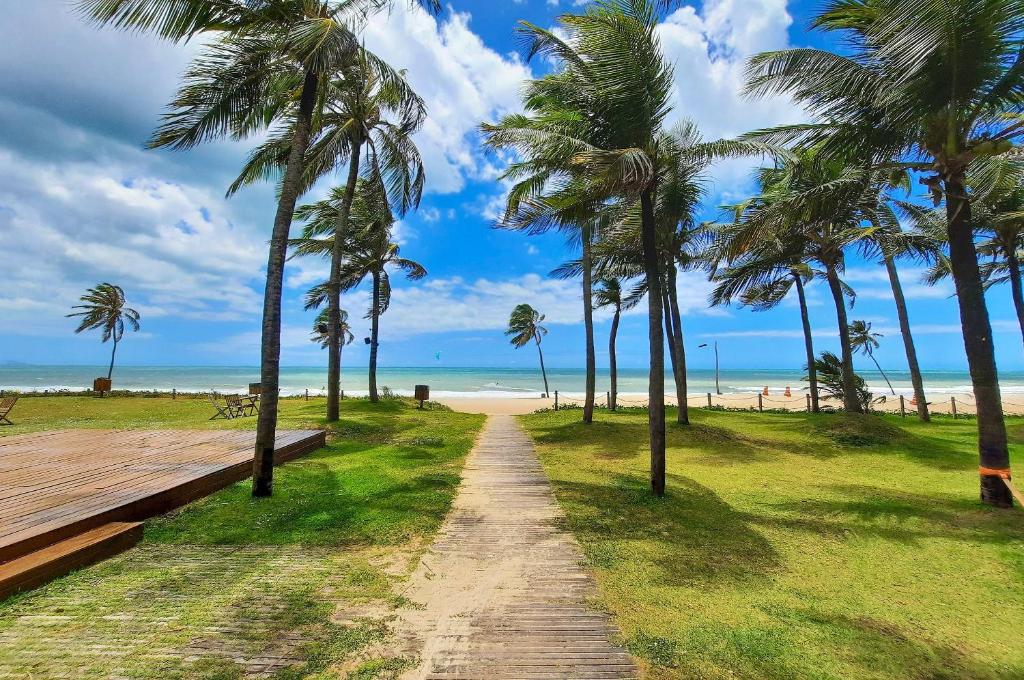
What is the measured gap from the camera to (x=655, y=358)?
690 cm

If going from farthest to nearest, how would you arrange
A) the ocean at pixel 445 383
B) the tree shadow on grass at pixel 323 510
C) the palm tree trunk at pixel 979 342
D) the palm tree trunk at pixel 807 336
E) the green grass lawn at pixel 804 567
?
the ocean at pixel 445 383 < the palm tree trunk at pixel 807 336 < the palm tree trunk at pixel 979 342 < the tree shadow on grass at pixel 323 510 < the green grass lawn at pixel 804 567

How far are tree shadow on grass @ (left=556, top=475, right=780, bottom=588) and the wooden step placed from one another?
4553 mm

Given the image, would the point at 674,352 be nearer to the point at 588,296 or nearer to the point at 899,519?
the point at 588,296

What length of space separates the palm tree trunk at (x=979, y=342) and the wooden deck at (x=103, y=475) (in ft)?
35.0

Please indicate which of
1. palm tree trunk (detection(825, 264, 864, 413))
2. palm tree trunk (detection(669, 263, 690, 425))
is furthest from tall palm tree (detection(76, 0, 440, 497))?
palm tree trunk (detection(825, 264, 864, 413))

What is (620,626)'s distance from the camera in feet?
10.2

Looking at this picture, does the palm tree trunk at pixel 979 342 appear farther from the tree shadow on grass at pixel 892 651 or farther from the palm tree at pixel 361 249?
the palm tree at pixel 361 249

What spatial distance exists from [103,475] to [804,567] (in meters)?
8.60

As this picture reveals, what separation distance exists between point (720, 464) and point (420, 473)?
20.3 ft

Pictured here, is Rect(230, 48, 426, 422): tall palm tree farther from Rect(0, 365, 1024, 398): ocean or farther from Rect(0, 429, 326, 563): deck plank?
Rect(0, 365, 1024, 398): ocean

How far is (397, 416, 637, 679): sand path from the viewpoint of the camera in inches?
107

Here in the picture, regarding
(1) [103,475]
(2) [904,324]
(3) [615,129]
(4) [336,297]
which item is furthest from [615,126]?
(2) [904,324]

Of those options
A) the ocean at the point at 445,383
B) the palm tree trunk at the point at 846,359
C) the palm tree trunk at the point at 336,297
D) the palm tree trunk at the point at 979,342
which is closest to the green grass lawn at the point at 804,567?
the palm tree trunk at the point at 979,342

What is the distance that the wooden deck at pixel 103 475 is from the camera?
412 cm
